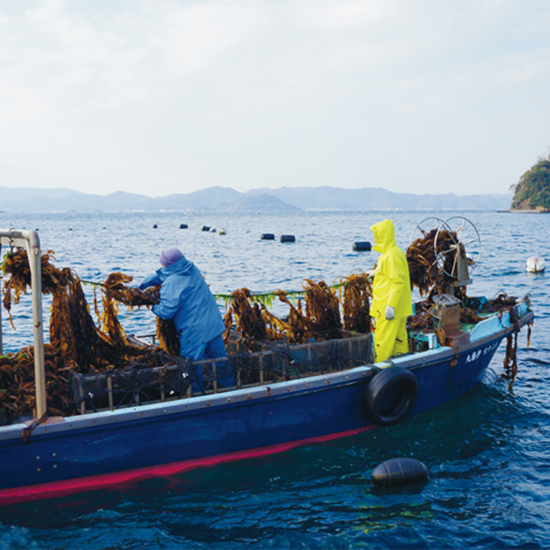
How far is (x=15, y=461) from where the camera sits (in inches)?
217

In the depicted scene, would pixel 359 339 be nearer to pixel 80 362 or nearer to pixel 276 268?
pixel 80 362

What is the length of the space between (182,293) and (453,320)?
440 cm

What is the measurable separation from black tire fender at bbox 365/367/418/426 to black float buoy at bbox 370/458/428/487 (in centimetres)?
85

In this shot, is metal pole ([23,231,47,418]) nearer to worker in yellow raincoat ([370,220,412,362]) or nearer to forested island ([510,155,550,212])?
worker in yellow raincoat ([370,220,412,362])

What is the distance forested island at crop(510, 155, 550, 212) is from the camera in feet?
399

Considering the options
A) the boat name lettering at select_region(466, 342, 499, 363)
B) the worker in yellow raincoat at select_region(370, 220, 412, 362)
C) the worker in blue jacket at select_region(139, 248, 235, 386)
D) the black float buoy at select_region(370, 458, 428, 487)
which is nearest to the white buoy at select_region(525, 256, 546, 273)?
the boat name lettering at select_region(466, 342, 499, 363)

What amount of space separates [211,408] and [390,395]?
2.62 m

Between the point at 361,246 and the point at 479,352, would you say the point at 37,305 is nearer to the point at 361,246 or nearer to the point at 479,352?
the point at 479,352

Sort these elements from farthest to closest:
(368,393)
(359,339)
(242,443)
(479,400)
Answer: (479,400), (359,339), (368,393), (242,443)

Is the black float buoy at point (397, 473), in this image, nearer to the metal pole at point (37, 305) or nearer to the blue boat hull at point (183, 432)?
the blue boat hull at point (183, 432)

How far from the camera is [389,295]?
7.55 m

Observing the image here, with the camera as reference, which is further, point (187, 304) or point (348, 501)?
point (187, 304)

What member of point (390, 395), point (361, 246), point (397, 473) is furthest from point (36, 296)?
point (361, 246)

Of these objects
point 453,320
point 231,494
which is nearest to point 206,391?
point 231,494
